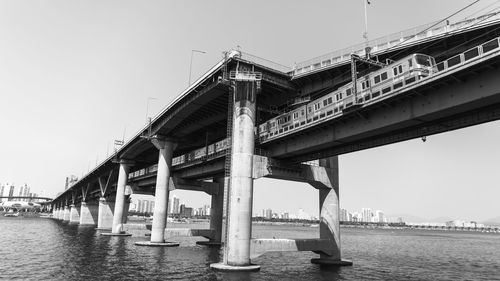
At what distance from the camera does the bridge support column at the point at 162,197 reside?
194 feet

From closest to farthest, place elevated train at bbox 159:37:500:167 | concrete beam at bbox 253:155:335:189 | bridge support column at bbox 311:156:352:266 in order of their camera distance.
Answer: elevated train at bbox 159:37:500:167
concrete beam at bbox 253:155:335:189
bridge support column at bbox 311:156:352:266

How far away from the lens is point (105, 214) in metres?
109

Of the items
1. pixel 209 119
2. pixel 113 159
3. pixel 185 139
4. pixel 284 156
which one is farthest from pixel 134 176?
pixel 284 156

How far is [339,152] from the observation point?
117 feet

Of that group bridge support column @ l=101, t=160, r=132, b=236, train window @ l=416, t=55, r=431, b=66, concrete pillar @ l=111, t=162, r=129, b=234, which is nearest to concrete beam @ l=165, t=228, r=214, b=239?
bridge support column @ l=101, t=160, r=132, b=236

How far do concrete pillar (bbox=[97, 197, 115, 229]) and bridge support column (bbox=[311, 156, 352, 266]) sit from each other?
84005 millimetres

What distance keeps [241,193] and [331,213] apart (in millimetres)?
13199

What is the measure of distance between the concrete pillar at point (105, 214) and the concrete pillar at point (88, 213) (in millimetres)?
37720

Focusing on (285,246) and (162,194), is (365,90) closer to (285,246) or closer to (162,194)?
(285,246)

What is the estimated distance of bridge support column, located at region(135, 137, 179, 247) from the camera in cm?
5922

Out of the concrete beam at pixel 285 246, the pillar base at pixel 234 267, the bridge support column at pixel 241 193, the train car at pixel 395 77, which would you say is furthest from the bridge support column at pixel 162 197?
the train car at pixel 395 77

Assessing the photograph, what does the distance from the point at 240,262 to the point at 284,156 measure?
1291cm

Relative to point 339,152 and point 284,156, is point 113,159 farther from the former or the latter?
point 339,152

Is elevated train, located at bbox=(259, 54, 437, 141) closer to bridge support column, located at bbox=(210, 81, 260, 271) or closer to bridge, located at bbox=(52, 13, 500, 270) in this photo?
bridge, located at bbox=(52, 13, 500, 270)
